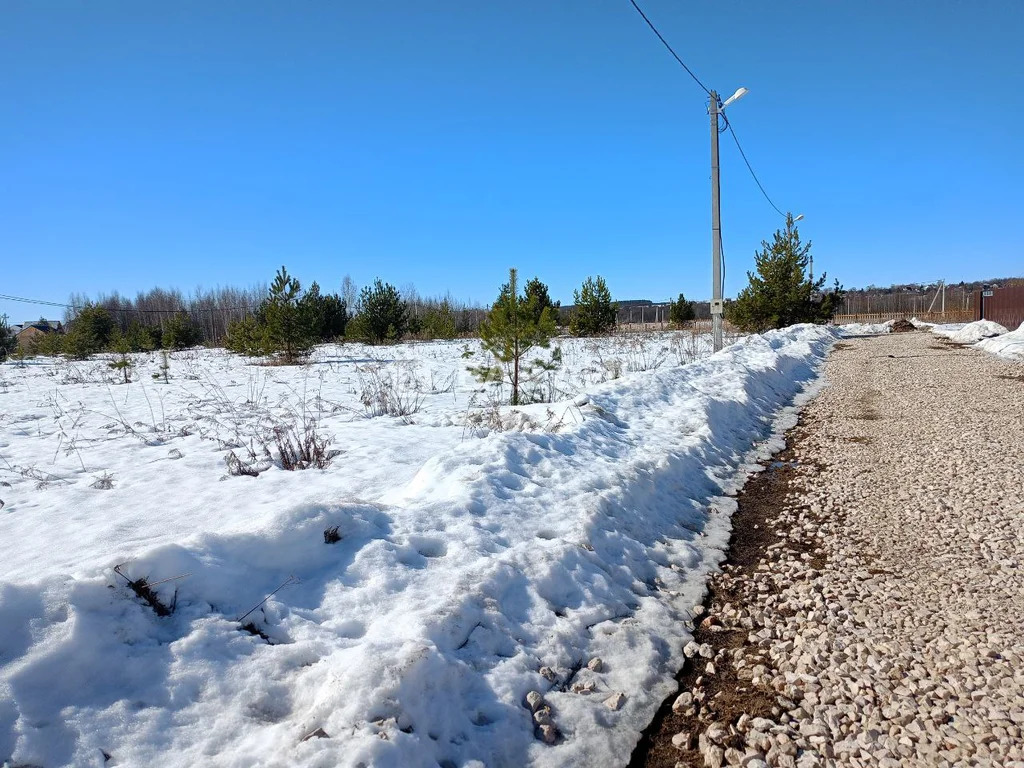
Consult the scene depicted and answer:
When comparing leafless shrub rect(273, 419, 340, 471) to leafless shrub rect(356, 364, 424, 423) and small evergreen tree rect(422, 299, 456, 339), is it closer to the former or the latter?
leafless shrub rect(356, 364, 424, 423)

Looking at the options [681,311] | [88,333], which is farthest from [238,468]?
[681,311]

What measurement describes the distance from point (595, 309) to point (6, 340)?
89.4 ft

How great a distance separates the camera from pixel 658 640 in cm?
282

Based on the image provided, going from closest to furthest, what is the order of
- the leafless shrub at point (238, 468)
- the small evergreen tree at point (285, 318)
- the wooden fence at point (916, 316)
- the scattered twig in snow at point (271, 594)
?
the scattered twig in snow at point (271, 594)
the leafless shrub at point (238, 468)
the small evergreen tree at point (285, 318)
the wooden fence at point (916, 316)

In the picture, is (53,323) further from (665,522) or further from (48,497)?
(665,522)

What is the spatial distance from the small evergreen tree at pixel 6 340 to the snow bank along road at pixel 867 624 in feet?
99.7

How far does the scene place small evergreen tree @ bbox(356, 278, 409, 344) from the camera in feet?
85.3

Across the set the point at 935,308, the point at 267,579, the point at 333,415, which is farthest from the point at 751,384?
the point at 935,308

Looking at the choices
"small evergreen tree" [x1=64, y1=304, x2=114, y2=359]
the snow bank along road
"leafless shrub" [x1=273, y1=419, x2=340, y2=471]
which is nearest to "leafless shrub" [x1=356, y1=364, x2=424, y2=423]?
"leafless shrub" [x1=273, y1=419, x2=340, y2=471]

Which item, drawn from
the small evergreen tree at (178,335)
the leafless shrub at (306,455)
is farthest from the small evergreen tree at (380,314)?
the leafless shrub at (306,455)

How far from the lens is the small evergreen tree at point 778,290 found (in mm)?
27391

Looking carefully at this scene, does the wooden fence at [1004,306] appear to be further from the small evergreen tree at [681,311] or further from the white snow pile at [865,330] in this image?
the small evergreen tree at [681,311]

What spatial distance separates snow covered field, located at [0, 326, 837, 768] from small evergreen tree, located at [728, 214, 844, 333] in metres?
23.9

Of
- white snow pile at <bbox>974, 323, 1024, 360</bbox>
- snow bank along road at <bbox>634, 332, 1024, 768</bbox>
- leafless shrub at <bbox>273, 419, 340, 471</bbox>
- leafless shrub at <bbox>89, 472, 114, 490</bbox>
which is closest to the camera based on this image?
snow bank along road at <bbox>634, 332, 1024, 768</bbox>
